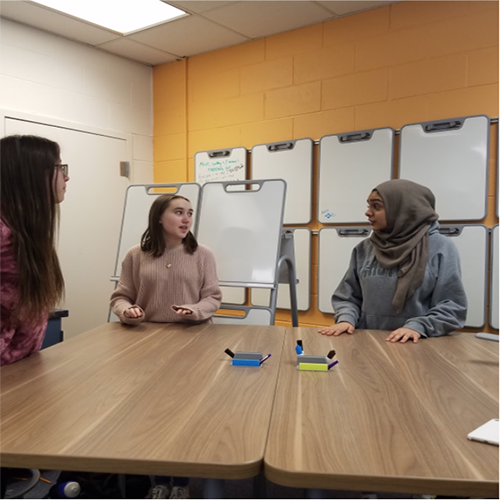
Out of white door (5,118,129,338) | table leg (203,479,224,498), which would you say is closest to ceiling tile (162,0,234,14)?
white door (5,118,129,338)

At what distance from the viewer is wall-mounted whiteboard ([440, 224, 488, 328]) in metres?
2.57

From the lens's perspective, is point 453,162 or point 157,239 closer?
point 157,239

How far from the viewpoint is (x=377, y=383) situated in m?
1.12

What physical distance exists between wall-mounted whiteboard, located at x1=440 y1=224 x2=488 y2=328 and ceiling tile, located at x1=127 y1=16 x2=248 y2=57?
212cm

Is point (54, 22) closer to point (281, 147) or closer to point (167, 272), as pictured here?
point (281, 147)

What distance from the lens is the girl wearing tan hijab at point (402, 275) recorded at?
5.65 ft

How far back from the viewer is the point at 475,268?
260cm

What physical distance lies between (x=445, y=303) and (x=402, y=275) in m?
0.19

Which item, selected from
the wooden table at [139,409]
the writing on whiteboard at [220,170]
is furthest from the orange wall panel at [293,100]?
the wooden table at [139,409]

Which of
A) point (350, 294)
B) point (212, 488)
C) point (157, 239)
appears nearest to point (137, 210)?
point (157, 239)

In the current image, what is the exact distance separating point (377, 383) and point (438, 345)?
19.7 inches

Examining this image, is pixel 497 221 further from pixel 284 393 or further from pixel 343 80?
pixel 284 393

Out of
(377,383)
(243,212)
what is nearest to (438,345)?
(377,383)

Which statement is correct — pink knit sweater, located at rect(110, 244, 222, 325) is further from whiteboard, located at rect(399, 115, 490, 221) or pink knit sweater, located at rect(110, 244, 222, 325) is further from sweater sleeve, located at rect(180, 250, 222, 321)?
whiteboard, located at rect(399, 115, 490, 221)
